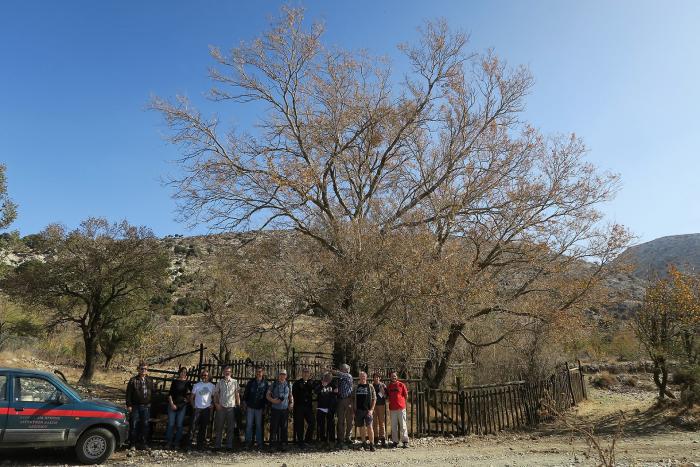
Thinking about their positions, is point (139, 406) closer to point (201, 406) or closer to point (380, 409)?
point (201, 406)

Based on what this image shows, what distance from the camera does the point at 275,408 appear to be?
10109 millimetres

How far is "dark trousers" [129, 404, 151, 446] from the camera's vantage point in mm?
9547

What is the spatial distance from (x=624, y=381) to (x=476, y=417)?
17.6 meters

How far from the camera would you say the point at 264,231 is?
16.1 metres

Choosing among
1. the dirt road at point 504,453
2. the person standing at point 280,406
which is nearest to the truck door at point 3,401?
the dirt road at point 504,453

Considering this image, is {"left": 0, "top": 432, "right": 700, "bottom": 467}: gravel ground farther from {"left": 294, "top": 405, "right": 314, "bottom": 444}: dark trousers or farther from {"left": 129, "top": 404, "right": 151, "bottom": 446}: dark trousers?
{"left": 294, "top": 405, "right": 314, "bottom": 444}: dark trousers

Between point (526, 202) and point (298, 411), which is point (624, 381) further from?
point (298, 411)

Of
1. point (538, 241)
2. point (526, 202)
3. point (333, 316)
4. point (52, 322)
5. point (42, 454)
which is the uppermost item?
point (526, 202)

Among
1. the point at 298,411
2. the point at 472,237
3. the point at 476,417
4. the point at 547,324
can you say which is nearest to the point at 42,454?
the point at 298,411

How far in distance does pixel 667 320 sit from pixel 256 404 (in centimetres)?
1375

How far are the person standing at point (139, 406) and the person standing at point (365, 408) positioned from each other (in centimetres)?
440

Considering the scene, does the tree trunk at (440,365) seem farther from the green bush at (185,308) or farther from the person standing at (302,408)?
the green bush at (185,308)

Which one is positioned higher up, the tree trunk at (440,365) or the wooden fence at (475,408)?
the tree trunk at (440,365)

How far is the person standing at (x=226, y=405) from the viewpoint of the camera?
32.2 ft
